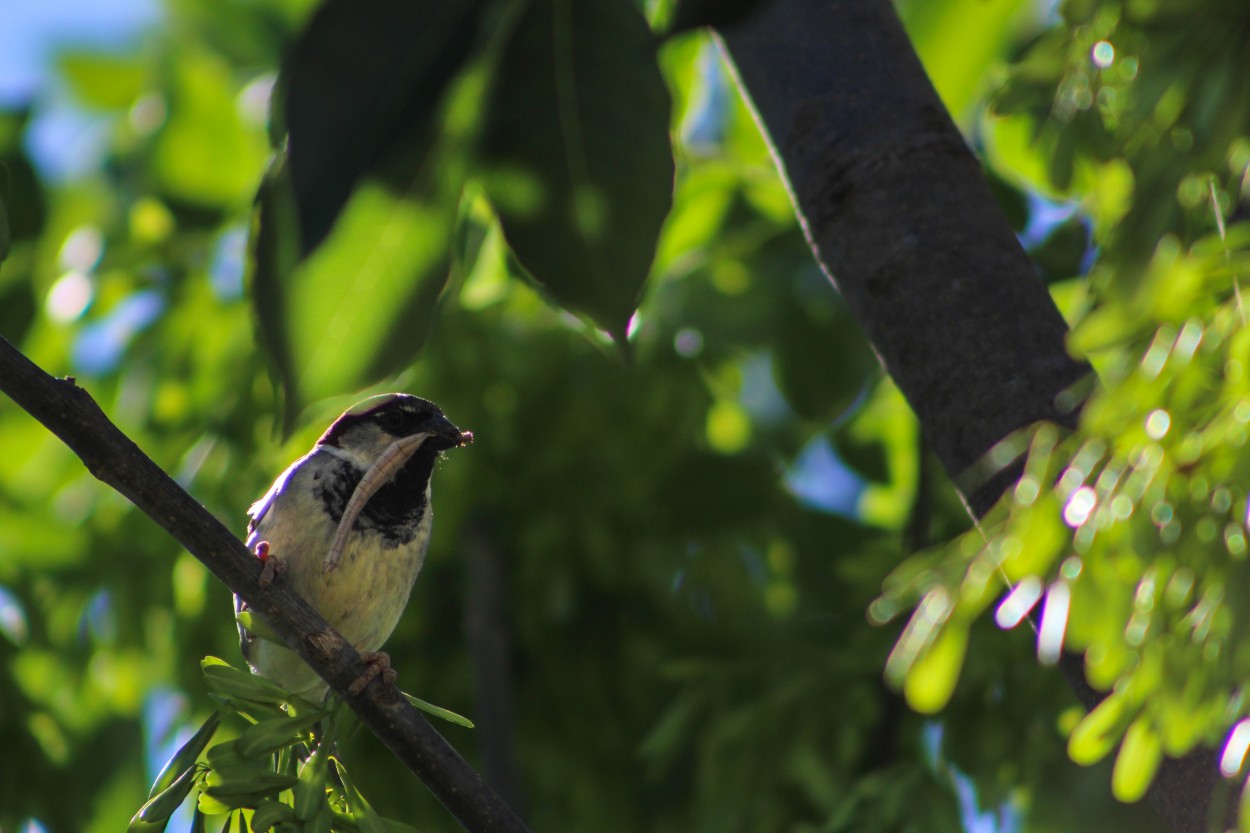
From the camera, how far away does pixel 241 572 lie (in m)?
1.29

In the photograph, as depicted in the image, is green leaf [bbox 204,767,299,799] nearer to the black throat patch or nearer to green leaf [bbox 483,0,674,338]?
green leaf [bbox 483,0,674,338]

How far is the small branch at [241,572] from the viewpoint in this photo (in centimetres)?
123

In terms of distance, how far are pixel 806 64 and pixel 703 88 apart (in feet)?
6.19

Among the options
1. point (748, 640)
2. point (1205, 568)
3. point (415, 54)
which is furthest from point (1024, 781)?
point (415, 54)

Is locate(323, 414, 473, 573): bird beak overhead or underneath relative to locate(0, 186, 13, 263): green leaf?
underneath

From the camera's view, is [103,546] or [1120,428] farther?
[103,546]

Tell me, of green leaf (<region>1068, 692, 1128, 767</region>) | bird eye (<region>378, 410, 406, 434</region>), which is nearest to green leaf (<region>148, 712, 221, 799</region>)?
green leaf (<region>1068, 692, 1128, 767</region>)

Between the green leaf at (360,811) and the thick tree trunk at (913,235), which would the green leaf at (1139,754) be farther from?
the green leaf at (360,811)

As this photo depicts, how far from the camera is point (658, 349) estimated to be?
134 inches

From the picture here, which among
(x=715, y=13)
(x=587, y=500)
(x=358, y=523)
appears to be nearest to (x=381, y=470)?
(x=358, y=523)

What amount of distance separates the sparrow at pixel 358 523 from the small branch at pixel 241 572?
2.89 feet

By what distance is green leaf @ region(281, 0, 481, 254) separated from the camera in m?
0.87

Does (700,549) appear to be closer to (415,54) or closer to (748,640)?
(748,640)

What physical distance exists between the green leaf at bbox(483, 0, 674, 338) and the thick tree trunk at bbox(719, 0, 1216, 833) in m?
0.43
